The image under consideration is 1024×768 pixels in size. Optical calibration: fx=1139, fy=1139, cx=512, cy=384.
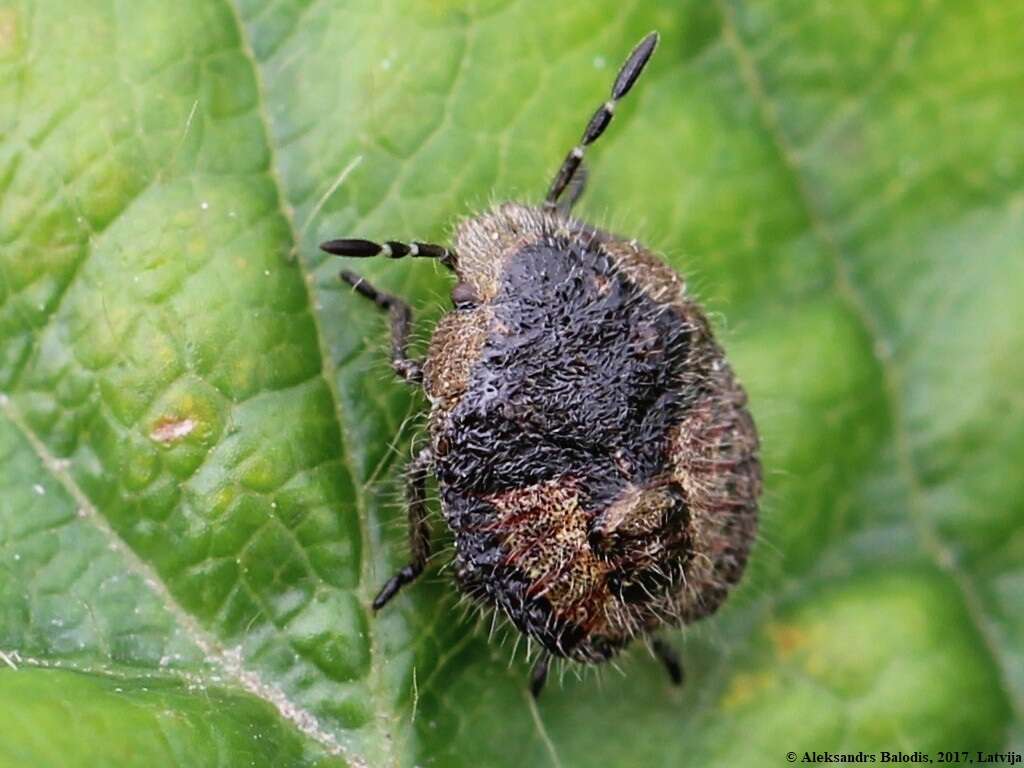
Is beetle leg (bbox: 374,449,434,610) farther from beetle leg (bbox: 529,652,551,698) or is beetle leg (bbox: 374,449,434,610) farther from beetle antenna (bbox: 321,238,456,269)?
beetle antenna (bbox: 321,238,456,269)

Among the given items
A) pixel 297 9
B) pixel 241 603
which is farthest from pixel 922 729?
pixel 297 9

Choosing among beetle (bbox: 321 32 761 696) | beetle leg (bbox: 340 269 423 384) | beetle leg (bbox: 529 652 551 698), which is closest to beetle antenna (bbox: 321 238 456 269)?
beetle (bbox: 321 32 761 696)

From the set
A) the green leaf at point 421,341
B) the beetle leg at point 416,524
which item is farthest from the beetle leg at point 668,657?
the beetle leg at point 416,524

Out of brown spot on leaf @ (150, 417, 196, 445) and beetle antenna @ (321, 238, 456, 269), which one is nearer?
brown spot on leaf @ (150, 417, 196, 445)

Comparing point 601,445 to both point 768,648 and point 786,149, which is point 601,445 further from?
point 786,149

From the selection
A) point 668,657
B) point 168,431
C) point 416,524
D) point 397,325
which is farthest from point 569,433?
point 168,431

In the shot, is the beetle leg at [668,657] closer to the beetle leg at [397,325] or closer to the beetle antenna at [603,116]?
the beetle leg at [397,325]
